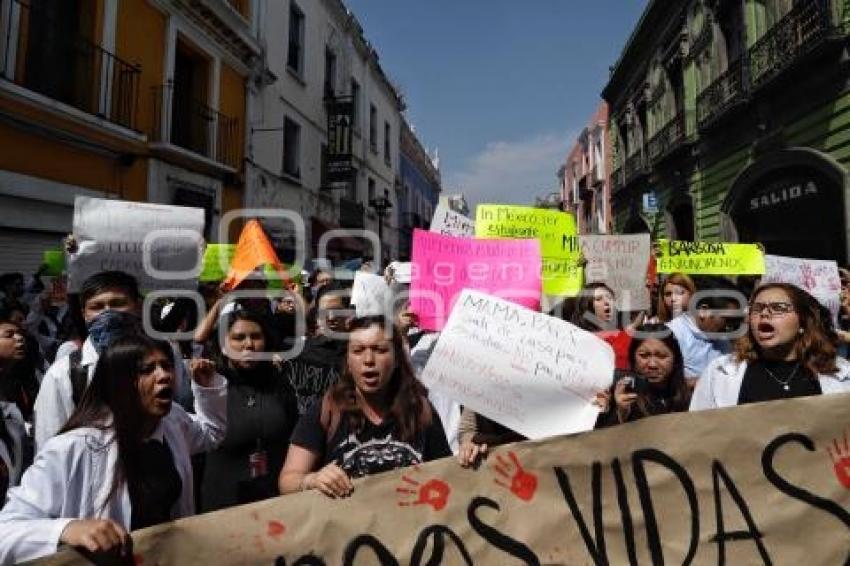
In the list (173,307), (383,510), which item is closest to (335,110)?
(173,307)

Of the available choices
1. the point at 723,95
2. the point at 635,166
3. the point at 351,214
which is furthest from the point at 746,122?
the point at 351,214

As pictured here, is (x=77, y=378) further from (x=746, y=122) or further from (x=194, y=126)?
(x=746, y=122)

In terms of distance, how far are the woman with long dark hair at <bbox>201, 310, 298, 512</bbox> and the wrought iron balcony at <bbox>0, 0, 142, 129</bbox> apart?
6481 millimetres

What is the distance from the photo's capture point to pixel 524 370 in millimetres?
2141

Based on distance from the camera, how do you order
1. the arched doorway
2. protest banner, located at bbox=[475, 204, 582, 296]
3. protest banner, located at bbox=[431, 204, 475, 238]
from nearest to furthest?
protest banner, located at bbox=[475, 204, 582, 296] → protest banner, located at bbox=[431, 204, 475, 238] → the arched doorway

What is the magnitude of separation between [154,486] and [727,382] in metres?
2.24

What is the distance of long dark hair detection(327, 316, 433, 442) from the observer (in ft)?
7.40

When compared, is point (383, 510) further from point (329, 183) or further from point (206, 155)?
point (329, 183)

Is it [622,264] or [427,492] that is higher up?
[622,264]

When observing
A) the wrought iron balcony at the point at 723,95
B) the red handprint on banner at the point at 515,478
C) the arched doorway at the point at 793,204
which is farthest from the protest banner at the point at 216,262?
the wrought iron balcony at the point at 723,95

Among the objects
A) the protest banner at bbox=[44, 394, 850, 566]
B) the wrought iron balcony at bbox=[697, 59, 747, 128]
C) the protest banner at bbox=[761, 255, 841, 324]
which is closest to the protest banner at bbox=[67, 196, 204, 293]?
the protest banner at bbox=[44, 394, 850, 566]

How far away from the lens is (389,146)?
2748cm

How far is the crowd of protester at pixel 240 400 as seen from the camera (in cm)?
180

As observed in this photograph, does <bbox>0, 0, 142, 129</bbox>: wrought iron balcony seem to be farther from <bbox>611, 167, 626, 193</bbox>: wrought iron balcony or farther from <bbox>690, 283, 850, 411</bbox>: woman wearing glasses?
<bbox>611, 167, 626, 193</bbox>: wrought iron balcony
